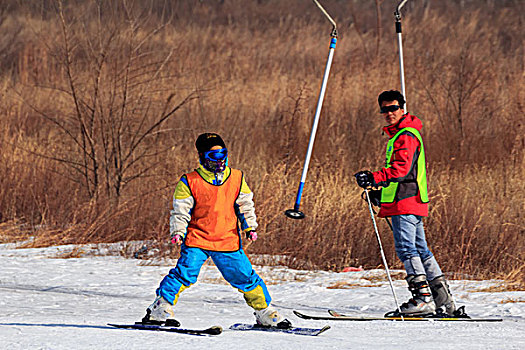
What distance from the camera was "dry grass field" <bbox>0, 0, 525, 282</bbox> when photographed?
912 centimetres

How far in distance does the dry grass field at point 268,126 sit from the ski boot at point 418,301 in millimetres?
1890

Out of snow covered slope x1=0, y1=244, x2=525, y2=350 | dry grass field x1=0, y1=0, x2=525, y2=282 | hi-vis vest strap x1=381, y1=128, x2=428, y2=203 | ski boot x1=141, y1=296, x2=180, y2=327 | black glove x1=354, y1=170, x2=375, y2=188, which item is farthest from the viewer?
dry grass field x1=0, y1=0, x2=525, y2=282

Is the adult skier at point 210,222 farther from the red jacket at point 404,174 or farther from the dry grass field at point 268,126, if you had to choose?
the dry grass field at point 268,126

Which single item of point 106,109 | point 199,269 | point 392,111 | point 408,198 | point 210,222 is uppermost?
point 106,109

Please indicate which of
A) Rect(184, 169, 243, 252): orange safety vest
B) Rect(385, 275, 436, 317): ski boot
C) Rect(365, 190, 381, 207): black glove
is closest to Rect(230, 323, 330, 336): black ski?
Rect(184, 169, 243, 252): orange safety vest

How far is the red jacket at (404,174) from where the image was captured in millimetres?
5895

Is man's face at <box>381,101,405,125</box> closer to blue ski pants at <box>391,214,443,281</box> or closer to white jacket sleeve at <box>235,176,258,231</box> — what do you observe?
blue ski pants at <box>391,214,443,281</box>

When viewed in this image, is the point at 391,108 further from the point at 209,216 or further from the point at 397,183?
the point at 209,216

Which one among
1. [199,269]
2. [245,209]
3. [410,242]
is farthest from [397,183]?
[199,269]

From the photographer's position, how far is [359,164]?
12086mm

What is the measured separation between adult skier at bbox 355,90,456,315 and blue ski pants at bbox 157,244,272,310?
1197 mm

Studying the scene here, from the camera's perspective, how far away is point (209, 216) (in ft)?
16.8

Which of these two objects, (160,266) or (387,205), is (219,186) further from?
(160,266)

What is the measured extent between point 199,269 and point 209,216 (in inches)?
13.8
